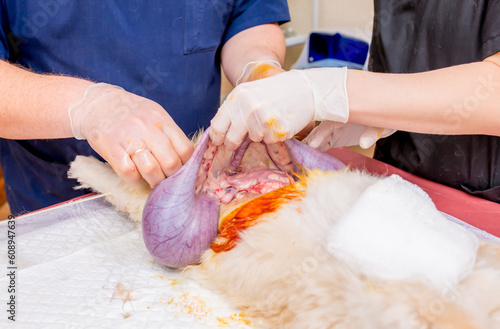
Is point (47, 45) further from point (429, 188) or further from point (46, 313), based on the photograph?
point (429, 188)

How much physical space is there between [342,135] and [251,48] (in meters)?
0.45

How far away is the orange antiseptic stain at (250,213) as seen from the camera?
0.80 meters

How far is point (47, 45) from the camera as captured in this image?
1.09 meters

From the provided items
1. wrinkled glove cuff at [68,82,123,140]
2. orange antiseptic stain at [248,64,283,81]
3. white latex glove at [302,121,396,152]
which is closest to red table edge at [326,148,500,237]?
white latex glove at [302,121,396,152]

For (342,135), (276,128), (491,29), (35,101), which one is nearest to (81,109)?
(35,101)

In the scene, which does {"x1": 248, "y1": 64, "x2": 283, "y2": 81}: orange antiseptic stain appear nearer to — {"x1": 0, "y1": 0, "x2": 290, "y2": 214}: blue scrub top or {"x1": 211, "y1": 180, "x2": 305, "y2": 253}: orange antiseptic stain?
{"x1": 0, "y1": 0, "x2": 290, "y2": 214}: blue scrub top

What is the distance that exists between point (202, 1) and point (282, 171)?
0.65 meters

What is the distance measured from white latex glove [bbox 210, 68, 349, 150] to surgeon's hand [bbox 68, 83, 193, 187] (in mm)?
108

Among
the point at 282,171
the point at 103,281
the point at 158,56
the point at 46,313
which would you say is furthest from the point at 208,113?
the point at 46,313

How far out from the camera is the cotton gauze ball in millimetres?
603

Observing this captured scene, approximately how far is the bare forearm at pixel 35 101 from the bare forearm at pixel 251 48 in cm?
55

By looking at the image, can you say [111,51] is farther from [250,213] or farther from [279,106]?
[250,213]

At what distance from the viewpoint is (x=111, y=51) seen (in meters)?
1.15

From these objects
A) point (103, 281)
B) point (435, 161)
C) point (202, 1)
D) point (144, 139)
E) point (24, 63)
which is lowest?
point (103, 281)
